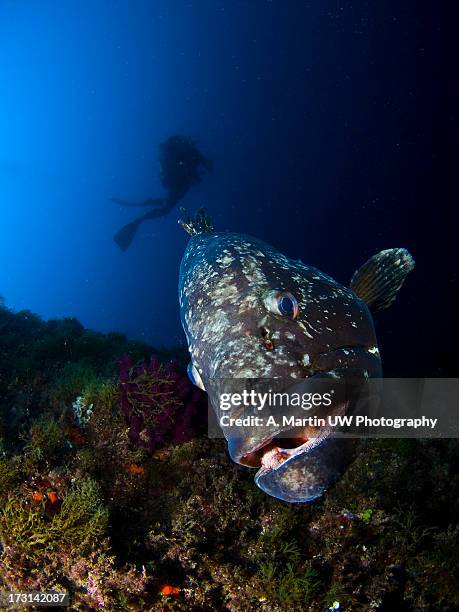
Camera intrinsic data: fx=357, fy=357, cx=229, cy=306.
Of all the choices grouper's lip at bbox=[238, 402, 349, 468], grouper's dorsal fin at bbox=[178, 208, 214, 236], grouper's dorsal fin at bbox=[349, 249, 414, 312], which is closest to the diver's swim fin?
grouper's dorsal fin at bbox=[178, 208, 214, 236]

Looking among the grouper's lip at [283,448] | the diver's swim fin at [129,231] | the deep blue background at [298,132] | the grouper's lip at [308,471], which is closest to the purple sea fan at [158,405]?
the grouper's lip at [283,448]

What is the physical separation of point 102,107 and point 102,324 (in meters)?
49.2

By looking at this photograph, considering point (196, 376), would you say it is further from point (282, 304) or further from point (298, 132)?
point (298, 132)

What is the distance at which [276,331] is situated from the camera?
272 centimetres

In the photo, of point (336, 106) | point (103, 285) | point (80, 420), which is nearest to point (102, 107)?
point (103, 285)

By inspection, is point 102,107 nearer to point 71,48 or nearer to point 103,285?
point 71,48

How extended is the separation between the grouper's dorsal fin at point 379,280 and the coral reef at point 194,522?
171 cm

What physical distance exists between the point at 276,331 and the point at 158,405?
229 centimetres

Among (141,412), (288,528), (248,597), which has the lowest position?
(248,597)

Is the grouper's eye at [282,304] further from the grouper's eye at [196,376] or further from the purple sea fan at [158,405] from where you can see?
the purple sea fan at [158,405]

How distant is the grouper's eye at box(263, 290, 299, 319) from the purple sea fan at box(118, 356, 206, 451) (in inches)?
85.9

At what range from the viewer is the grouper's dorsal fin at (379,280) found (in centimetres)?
442

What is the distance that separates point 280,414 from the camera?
218cm

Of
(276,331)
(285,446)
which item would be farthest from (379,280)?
(285,446)
